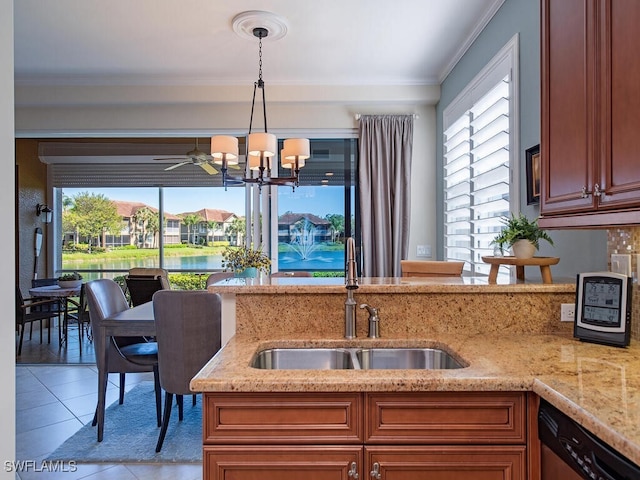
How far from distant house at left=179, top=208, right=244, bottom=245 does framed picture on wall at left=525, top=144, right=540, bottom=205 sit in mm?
5357

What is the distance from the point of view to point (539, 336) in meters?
1.74

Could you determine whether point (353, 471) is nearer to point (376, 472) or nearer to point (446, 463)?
point (376, 472)

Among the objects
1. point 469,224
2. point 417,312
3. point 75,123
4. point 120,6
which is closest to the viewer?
point 417,312

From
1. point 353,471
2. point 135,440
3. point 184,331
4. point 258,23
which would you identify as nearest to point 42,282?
point 135,440

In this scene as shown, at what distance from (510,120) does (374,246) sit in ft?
6.43

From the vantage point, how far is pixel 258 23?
3059mm

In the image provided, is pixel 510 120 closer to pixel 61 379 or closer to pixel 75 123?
pixel 75 123

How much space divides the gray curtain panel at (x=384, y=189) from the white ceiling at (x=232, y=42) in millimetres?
463

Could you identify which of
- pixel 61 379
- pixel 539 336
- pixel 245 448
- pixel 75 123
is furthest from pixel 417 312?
pixel 75 123

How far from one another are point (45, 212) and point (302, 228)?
463 centimetres

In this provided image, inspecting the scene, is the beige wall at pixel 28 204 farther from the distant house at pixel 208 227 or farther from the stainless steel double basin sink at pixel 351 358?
the stainless steel double basin sink at pixel 351 358

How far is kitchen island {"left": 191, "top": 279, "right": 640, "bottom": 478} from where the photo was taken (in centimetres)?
113

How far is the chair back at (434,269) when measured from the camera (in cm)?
248

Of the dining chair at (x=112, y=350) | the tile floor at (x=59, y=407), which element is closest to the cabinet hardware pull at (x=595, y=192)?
the tile floor at (x=59, y=407)
